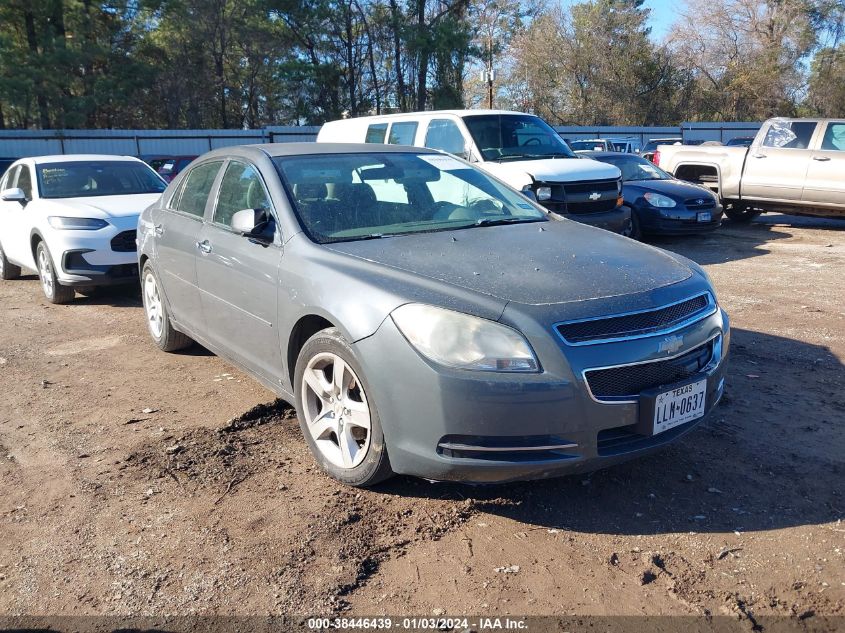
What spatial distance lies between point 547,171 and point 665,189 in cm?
340

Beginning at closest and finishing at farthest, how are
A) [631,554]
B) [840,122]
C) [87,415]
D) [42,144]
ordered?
[631,554]
[87,415]
[840,122]
[42,144]

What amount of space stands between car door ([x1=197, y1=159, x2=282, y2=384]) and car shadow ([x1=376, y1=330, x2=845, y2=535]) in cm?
112

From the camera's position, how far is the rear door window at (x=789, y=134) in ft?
41.6

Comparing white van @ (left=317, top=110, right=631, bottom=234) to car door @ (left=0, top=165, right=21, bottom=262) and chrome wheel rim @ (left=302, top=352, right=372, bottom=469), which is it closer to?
car door @ (left=0, top=165, right=21, bottom=262)

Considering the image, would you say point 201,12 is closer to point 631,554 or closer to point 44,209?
point 44,209

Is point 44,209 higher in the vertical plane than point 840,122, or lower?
lower

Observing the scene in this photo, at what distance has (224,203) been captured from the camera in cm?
476

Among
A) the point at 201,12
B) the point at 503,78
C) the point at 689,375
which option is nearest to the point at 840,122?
the point at 689,375

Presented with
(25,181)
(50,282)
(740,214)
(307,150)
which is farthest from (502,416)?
(740,214)

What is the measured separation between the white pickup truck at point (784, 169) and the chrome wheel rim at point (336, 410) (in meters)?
11.4

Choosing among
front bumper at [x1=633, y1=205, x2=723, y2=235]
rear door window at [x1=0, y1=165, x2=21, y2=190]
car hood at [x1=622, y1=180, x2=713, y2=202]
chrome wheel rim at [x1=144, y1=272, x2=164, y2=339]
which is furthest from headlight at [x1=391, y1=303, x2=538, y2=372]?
car hood at [x1=622, y1=180, x2=713, y2=202]

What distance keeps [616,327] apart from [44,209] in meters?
7.18

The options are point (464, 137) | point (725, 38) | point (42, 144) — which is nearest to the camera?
point (464, 137)

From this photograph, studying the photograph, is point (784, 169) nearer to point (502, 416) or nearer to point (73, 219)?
point (73, 219)
